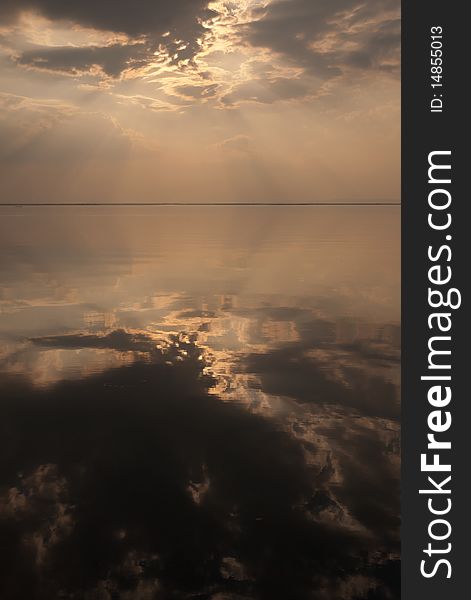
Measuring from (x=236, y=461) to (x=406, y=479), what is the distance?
120 inches

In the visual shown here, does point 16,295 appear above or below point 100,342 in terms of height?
above

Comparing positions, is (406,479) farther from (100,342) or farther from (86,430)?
(100,342)

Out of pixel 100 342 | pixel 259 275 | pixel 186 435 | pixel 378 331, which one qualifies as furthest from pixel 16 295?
pixel 186 435

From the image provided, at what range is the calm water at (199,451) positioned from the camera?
6.96 m

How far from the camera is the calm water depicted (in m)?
6.96

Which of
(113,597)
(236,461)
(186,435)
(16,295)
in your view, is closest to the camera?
(113,597)

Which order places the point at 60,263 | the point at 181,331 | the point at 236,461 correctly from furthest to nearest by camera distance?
1. the point at 60,263
2. the point at 181,331
3. the point at 236,461

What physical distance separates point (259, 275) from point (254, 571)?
2489cm

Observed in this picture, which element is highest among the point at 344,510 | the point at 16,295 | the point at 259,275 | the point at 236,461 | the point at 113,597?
the point at 259,275

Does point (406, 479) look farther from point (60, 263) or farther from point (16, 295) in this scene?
point (60, 263)

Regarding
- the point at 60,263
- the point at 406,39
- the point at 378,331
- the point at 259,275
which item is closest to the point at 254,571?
the point at 406,39

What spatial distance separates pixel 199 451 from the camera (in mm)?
10023

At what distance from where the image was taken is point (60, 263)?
119 ft

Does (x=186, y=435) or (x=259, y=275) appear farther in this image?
(x=259, y=275)
